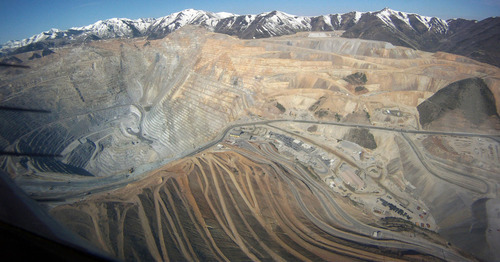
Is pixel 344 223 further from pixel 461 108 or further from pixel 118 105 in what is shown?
pixel 118 105

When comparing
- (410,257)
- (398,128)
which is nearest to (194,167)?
(410,257)

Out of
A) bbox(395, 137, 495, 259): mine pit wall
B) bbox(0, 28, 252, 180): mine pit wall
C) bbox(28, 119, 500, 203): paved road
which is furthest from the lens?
bbox(0, 28, 252, 180): mine pit wall

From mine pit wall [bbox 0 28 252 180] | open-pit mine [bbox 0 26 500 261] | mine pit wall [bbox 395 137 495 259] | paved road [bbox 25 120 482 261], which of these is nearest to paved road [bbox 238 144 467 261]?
paved road [bbox 25 120 482 261]

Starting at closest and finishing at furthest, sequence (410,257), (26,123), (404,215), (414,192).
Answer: (410,257)
(404,215)
(414,192)
(26,123)

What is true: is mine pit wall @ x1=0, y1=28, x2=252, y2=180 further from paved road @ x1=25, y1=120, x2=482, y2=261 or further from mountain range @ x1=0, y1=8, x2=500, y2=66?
mountain range @ x1=0, y1=8, x2=500, y2=66

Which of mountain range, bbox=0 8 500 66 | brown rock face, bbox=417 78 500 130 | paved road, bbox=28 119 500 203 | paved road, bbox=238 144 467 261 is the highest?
mountain range, bbox=0 8 500 66

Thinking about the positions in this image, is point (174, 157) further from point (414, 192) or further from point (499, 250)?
point (499, 250)

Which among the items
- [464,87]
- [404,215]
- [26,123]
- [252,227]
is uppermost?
[464,87]
